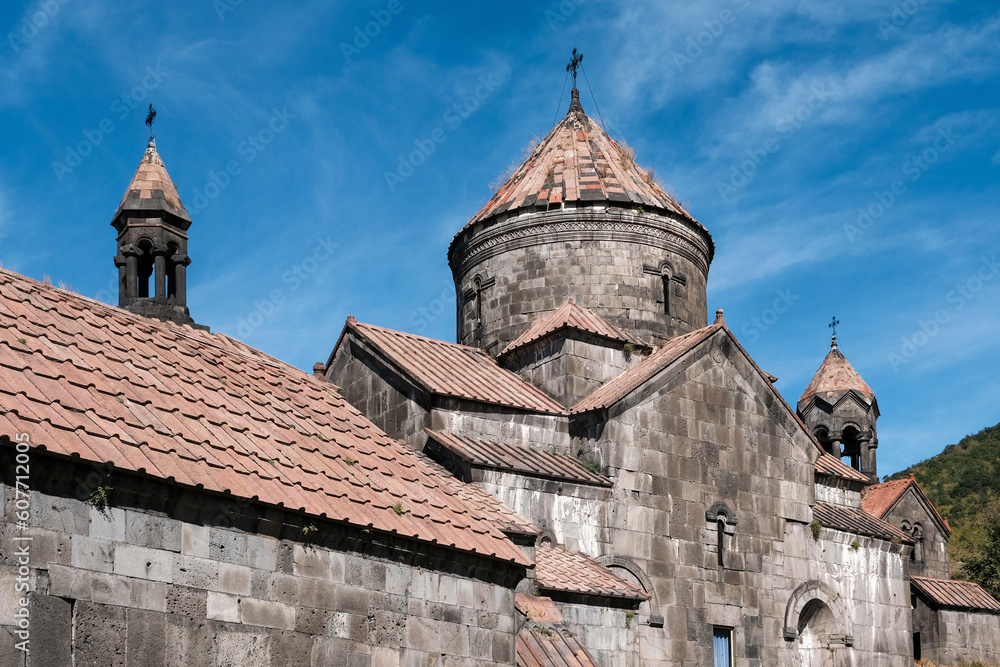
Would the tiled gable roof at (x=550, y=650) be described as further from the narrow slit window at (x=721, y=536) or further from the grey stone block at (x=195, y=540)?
the narrow slit window at (x=721, y=536)

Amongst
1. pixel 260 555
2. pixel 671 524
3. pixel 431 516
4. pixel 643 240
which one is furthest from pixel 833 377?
pixel 260 555

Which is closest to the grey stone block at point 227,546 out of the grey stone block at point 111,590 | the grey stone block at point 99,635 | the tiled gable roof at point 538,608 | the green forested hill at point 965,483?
the grey stone block at point 111,590

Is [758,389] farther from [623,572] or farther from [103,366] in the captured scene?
[103,366]

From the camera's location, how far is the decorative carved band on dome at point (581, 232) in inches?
749

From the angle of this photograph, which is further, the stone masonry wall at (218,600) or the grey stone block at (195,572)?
the grey stone block at (195,572)

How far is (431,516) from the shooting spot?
10258 millimetres

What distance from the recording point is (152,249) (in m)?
15.0

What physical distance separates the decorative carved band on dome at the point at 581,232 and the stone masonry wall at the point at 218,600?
9393mm

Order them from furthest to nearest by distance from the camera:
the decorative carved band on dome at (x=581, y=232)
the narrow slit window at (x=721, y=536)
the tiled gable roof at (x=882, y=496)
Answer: the tiled gable roof at (x=882, y=496)
the decorative carved band on dome at (x=581, y=232)
the narrow slit window at (x=721, y=536)

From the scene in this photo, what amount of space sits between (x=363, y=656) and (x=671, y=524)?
25.1 ft

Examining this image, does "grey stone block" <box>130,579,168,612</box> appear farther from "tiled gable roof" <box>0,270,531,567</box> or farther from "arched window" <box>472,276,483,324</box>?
"arched window" <box>472,276,483,324</box>

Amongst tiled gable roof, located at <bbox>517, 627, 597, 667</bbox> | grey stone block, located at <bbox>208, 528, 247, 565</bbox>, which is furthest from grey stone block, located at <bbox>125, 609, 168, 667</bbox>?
tiled gable roof, located at <bbox>517, 627, 597, 667</bbox>

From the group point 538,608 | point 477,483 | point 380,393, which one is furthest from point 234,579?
→ point 380,393

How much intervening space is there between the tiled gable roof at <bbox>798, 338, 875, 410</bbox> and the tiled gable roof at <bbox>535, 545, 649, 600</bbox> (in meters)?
15.0
